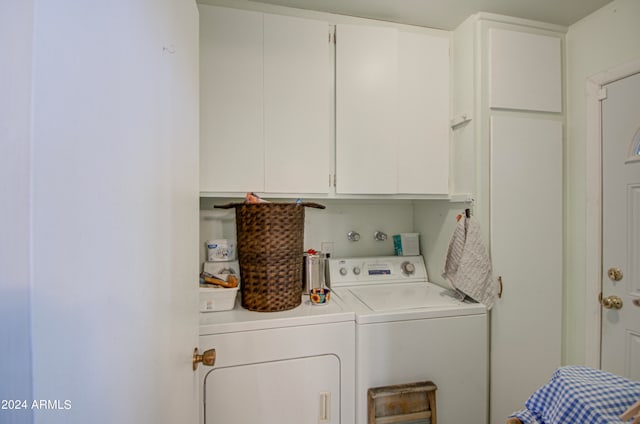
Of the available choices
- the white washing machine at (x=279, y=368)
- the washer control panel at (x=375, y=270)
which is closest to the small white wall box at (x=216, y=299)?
the white washing machine at (x=279, y=368)

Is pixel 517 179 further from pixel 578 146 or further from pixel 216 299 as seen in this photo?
pixel 216 299

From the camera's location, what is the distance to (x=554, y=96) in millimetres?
1727

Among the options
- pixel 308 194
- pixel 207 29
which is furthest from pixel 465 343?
pixel 207 29

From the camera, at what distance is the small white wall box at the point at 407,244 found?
2088 mm

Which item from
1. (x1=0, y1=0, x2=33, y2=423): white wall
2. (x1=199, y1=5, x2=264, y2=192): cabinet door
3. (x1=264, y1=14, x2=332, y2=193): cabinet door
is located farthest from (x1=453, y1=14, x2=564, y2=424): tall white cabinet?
(x1=0, y1=0, x2=33, y2=423): white wall

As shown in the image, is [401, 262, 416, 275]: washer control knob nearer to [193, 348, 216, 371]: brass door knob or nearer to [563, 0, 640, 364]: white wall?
[563, 0, 640, 364]: white wall

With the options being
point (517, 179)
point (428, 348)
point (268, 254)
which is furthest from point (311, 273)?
point (517, 179)

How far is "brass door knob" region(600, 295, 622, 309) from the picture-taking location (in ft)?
4.96

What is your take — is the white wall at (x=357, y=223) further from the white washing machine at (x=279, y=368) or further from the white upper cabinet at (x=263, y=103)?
the white washing machine at (x=279, y=368)

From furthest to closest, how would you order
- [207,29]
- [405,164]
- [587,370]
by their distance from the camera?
1. [405,164]
2. [207,29]
3. [587,370]

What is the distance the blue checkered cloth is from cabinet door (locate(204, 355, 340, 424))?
78 cm

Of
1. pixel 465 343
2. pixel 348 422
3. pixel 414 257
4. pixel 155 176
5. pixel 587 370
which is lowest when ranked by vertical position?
pixel 348 422

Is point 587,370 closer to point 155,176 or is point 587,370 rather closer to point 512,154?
point 512,154

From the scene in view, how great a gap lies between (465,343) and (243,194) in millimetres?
1446
